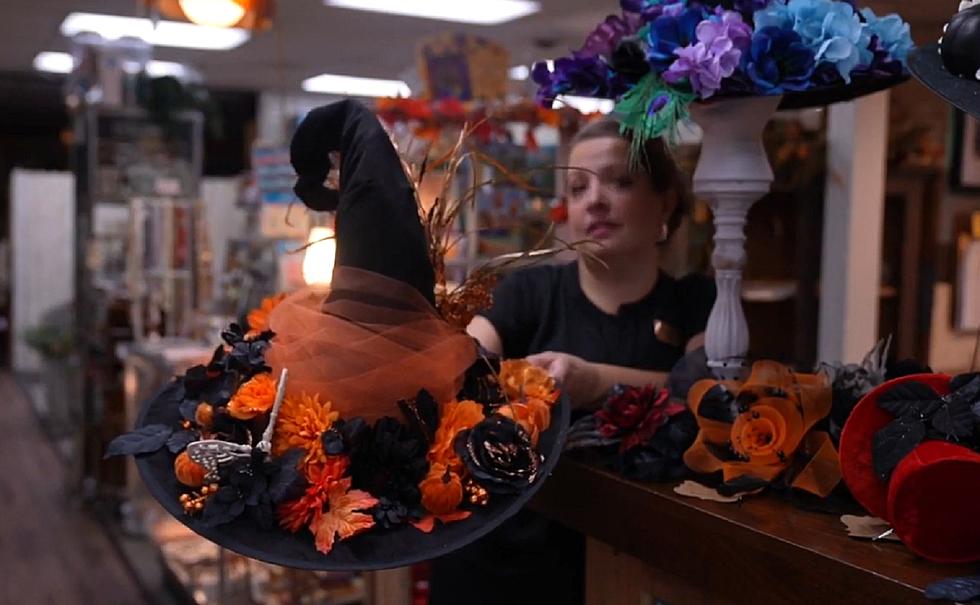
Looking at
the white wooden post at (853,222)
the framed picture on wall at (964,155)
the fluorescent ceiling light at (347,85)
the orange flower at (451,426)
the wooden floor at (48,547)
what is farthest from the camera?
the fluorescent ceiling light at (347,85)

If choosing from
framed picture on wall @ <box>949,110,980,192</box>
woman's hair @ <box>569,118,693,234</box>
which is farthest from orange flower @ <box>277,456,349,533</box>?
framed picture on wall @ <box>949,110,980,192</box>

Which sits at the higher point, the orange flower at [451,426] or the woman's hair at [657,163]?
the woman's hair at [657,163]

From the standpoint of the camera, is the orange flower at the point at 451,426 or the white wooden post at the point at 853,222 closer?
the orange flower at the point at 451,426

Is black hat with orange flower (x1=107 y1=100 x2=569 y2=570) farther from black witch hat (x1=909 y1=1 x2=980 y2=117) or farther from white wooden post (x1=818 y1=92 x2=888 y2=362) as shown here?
white wooden post (x1=818 y1=92 x2=888 y2=362)

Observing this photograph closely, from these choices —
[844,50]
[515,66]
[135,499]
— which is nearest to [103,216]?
[135,499]

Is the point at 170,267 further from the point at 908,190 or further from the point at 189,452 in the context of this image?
the point at 189,452

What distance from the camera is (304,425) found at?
0.90 metres

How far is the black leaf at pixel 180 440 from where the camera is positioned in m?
0.93

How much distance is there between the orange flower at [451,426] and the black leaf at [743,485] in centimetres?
27

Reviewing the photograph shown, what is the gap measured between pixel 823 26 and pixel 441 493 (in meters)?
0.63

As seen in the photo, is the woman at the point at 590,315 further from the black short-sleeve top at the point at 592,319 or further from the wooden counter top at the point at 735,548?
the wooden counter top at the point at 735,548

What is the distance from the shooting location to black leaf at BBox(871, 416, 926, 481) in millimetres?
777

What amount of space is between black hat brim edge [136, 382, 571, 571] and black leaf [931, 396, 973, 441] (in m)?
0.35

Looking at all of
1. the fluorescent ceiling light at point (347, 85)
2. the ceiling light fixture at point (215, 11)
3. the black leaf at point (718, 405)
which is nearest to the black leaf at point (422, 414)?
the black leaf at point (718, 405)
